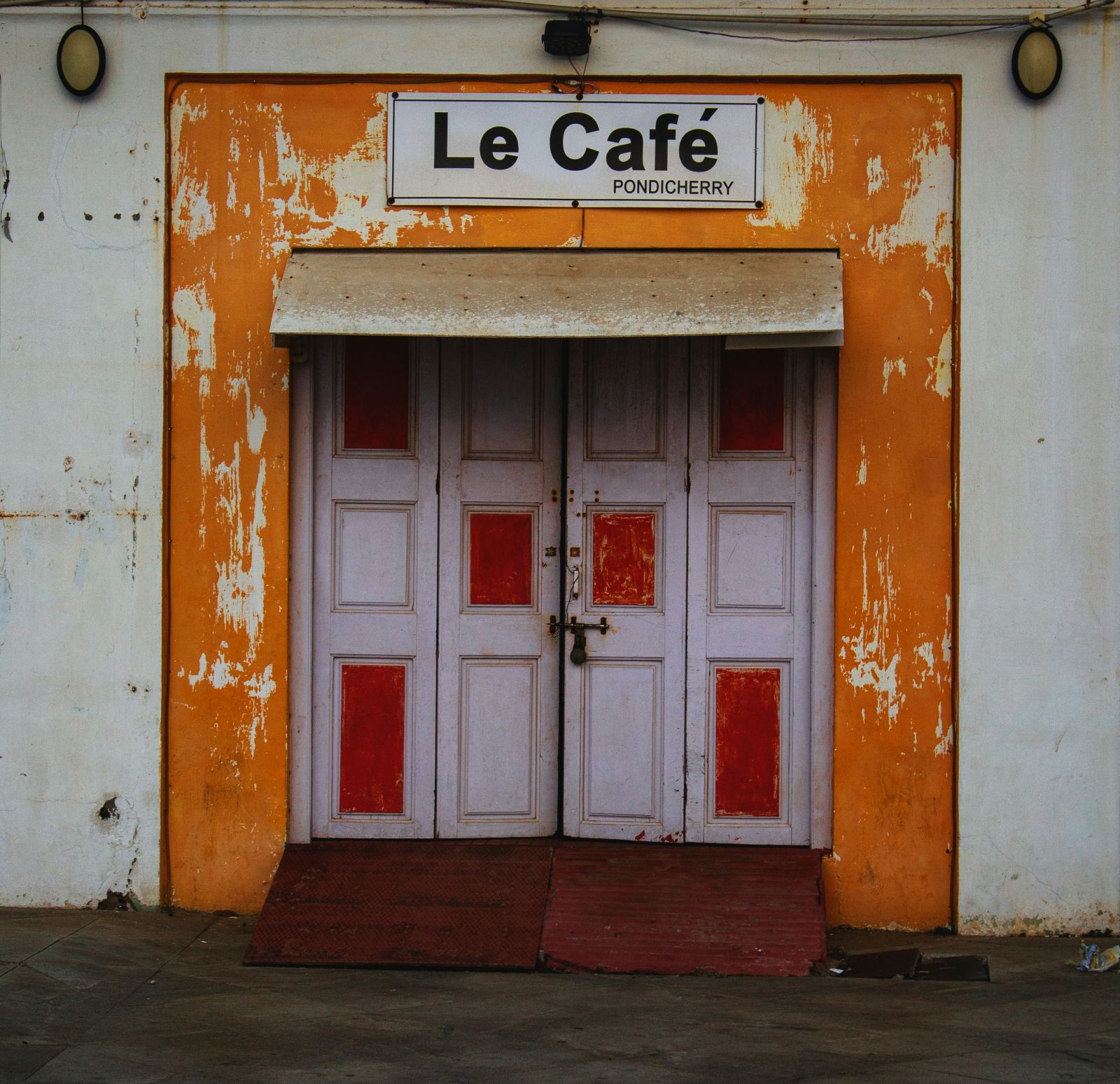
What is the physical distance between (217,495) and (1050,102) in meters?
3.80

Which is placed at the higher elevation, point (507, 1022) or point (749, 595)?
point (749, 595)

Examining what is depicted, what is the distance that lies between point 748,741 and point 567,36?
3.03 meters

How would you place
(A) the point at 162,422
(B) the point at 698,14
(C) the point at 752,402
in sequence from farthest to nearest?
(C) the point at 752,402
(A) the point at 162,422
(B) the point at 698,14

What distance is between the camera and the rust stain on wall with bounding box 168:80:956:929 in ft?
18.2

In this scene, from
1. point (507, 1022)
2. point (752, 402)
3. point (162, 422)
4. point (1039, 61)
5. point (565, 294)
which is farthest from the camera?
point (752, 402)

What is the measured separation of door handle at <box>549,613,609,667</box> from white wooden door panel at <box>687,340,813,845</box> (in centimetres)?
39

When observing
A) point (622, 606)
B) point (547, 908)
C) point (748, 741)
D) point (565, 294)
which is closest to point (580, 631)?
point (622, 606)

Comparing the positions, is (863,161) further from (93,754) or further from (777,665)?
(93,754)

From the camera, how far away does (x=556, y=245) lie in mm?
5594

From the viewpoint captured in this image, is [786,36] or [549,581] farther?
[549,581]

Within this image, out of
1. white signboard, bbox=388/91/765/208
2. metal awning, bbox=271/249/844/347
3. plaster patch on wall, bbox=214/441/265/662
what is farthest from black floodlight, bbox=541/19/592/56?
plaster patch on wall, bbox=214/441/265/662

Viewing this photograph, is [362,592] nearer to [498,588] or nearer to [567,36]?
[498,588]

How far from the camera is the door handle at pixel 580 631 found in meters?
5.76

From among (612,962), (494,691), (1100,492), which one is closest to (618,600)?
(494,691)
